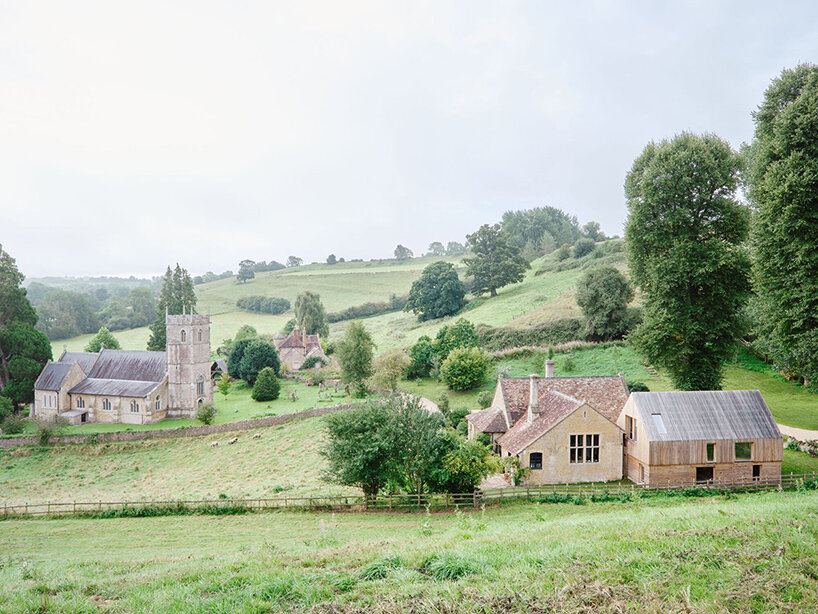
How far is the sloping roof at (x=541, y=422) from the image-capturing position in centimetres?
2725

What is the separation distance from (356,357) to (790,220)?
38.2 m

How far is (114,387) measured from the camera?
51875 millimetres

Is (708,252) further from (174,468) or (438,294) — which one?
(438,294)

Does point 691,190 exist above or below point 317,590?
above

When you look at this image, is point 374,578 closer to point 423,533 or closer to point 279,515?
point 423,533

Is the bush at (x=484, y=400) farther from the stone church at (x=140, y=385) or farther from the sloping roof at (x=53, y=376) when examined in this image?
the sloping roof at (x=53, y=376)

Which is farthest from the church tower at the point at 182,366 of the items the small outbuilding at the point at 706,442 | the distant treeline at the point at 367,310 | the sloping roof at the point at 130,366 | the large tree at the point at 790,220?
the distant treeline at the point at 367,310

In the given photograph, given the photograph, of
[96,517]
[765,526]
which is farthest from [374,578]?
[96,517]

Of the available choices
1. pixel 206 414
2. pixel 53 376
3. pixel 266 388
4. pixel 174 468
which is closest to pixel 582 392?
pixel 174 468

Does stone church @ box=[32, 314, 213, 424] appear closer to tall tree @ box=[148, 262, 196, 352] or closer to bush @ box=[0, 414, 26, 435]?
bush @ box=[0, 414, 26, 435]

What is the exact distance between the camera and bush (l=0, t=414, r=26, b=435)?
4575 cm

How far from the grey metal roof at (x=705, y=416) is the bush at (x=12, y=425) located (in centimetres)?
5068

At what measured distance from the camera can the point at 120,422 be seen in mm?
50875

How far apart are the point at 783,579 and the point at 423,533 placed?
38.7ft
